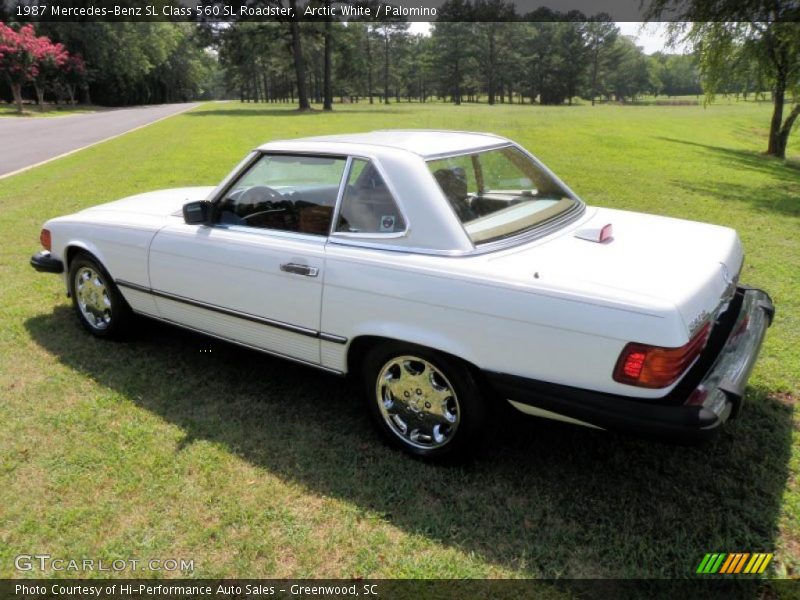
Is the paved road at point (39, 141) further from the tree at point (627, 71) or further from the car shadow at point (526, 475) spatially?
the tree at point (627, 71)

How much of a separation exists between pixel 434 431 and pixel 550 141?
751 inches

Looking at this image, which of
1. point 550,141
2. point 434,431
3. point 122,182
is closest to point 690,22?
point 550,141

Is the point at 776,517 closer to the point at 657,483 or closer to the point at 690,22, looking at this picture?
the point at 657,483

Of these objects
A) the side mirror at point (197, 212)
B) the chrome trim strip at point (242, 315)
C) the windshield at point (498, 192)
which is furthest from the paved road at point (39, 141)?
the windshield at point (498, 192)

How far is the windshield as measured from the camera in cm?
313

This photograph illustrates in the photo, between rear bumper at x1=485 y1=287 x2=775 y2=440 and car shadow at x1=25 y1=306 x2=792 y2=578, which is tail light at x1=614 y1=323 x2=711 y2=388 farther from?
car shadow at x1=25 y1=306 x2=792 y2=578

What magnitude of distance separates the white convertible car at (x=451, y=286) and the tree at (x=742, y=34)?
580 inches

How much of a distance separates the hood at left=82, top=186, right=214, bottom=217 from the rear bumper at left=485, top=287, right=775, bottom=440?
285 cm

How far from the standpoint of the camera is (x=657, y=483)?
9.90ft

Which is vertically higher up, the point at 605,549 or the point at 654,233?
the point at 654,233

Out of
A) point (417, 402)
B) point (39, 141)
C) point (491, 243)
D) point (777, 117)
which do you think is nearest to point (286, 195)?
point (491, 243)

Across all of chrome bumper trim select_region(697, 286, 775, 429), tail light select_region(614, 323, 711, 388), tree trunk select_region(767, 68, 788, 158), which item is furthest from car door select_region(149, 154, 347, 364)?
tree trunk select_region(767, 68, 788, 158)

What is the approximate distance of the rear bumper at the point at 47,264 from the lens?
4.70 meters

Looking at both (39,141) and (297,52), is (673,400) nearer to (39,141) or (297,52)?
(39,141)
